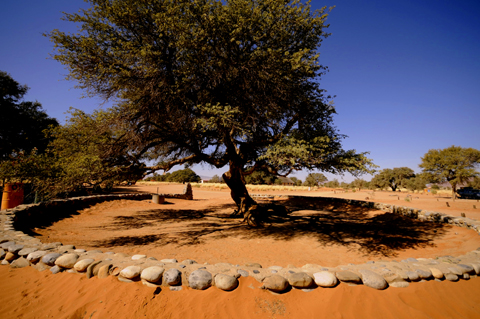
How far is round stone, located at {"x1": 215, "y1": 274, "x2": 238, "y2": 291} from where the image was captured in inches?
136

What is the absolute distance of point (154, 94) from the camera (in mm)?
8102

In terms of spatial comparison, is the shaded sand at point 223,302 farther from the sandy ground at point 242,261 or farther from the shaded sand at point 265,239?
the shaded sand at point 265,239

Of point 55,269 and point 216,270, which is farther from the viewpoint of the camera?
point 55,269

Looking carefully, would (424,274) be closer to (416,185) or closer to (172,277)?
(172,277)

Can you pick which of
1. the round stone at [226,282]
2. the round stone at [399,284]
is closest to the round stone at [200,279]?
the round stone at [226,282]

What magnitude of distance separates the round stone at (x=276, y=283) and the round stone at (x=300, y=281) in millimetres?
130

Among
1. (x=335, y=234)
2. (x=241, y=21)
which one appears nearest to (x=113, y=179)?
(x=241, y=21)

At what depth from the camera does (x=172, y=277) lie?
11.6 ft

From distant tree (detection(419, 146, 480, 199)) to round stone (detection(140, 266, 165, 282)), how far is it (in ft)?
130

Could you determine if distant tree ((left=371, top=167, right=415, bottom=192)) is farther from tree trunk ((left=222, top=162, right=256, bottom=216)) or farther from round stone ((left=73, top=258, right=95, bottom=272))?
round stone ((left=73, top=258, right=95, bottom=272))

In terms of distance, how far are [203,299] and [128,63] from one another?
8.53 m

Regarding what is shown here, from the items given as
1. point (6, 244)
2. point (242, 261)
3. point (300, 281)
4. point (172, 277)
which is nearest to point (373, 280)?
point (300, 281)

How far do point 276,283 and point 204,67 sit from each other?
809 cm

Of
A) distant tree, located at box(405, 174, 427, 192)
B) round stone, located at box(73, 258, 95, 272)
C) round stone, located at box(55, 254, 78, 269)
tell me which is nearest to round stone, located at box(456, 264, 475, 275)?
round stone, located at box(73, 258, 95, 272)
